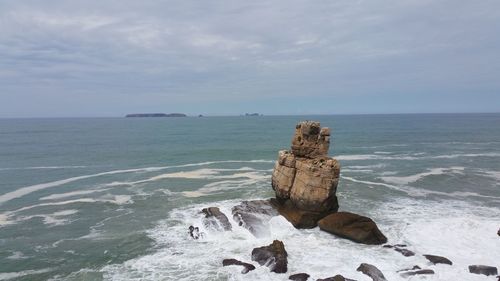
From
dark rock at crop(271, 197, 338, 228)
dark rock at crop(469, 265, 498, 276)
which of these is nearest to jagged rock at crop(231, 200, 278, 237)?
dark rock at crop(271, 197, 338, 228)

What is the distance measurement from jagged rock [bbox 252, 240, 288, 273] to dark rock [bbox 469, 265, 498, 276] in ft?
30.2

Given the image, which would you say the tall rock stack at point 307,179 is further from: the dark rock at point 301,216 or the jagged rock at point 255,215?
the jagged rock at point 255,215

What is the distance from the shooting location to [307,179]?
2691 centimetres

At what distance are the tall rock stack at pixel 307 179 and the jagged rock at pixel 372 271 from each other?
268 inches

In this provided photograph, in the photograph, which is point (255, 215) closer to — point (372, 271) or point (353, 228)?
point (353, 228)

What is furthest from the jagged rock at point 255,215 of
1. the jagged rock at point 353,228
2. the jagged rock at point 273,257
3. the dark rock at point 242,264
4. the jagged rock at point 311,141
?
the jagged rock at point 311,141

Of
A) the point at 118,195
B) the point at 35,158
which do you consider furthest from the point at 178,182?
the point at 35,158

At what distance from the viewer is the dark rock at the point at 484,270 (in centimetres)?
1859

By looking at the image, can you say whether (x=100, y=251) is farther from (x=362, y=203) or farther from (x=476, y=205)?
(x=476, y=205)

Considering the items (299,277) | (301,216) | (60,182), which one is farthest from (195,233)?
(60,182)

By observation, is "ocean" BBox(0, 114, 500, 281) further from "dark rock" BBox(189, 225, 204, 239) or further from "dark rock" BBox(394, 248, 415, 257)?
"dark rock" BBox(189, 225, 204, 239)

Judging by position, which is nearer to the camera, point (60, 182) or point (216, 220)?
point (216, 220)

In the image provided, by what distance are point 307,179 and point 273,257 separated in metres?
8.11

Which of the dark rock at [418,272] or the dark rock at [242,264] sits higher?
the dark rock at [418,272]
